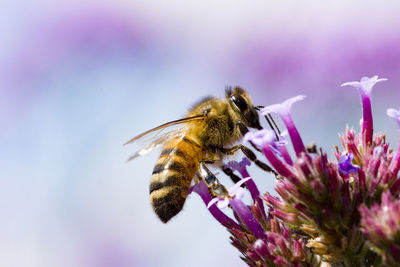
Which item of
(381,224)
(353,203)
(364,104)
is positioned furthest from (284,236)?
(364,104)

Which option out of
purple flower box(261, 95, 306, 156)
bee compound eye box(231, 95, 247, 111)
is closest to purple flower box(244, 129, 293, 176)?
purple flower box(261, 95, 306, 156)

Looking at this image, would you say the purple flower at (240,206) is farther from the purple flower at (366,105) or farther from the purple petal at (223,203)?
the purple flower at (366,105)

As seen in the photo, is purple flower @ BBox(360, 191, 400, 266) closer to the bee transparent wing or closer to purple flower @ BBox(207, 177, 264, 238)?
purple flower @ BBox(207, 177, 264, 238)

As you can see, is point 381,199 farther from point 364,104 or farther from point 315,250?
point 364,104

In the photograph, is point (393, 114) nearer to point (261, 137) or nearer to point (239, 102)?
point (261, 137)

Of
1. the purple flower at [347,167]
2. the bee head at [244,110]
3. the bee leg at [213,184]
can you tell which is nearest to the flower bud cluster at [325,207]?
the purple flower at [347,167]

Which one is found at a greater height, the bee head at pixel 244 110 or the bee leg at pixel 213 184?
the bee head at pixel 244 110
